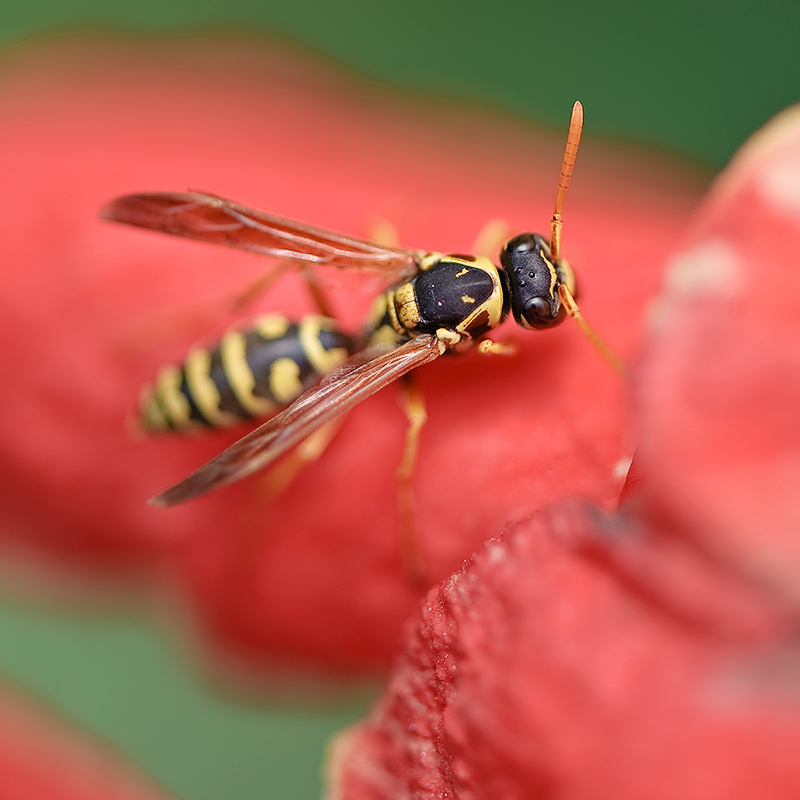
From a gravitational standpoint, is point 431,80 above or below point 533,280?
above

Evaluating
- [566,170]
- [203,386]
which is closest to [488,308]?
[566,170]

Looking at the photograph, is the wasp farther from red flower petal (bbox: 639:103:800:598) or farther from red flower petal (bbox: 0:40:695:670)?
red flower petal (bbox: 639:103:800:598)

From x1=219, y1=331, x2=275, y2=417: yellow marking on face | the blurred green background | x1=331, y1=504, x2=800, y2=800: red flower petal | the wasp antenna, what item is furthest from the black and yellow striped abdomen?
the blurred green background

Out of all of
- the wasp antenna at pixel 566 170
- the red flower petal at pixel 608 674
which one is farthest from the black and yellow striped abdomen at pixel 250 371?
the red flower petal at pixel 608 674

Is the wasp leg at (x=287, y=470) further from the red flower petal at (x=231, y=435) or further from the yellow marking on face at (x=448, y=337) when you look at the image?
the yellow marking on face at (x=448, y=337)

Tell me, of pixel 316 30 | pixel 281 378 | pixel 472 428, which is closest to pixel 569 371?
pixel 472 428

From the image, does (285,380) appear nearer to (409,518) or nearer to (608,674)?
(409,518)

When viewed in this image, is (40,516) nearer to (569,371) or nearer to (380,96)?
(569,371)

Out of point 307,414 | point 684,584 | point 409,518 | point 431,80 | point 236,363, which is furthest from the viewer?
point 431,80
